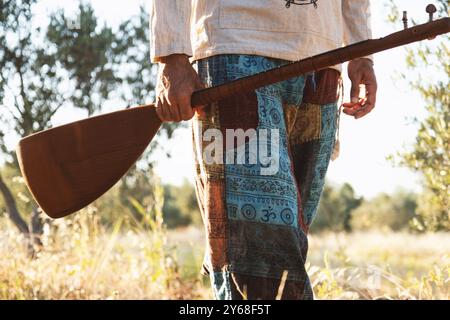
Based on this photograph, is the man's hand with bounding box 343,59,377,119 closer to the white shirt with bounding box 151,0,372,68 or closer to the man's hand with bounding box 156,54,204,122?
the white shirt with bounding box 151,0,372,68

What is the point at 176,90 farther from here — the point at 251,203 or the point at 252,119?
the point at 251,203

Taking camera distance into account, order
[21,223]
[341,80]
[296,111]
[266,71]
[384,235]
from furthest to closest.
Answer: [384,235], [21,223], [341,80], [296,111], [266,71]

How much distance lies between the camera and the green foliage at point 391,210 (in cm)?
3656

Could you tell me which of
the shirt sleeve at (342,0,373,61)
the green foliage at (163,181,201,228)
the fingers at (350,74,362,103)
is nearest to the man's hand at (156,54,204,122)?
the fingers at (350,74,362,103)

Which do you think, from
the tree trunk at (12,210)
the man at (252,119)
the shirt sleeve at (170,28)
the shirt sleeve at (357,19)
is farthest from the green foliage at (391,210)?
the shirt sleeve at (170,28)

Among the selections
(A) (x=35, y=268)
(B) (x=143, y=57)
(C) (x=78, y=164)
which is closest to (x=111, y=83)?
(B) (x=143, y=57)

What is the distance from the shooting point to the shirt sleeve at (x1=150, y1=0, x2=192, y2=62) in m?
2.61

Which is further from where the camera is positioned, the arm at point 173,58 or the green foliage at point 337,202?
the green foliage at point 337,202

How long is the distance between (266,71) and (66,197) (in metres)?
0.88

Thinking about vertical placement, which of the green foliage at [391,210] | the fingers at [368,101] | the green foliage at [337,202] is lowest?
the green foliage at [391,210]

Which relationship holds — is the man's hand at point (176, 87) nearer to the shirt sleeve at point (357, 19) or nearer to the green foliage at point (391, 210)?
the shirt sleeve at point (357, 19)

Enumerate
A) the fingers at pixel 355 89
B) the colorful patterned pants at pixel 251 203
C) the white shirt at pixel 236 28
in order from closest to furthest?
the colorful patterned pants at pixel 251 203
the white shirt at pixel 236 28
the fingers at pixel 355 89

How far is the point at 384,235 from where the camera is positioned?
34719 millimetres

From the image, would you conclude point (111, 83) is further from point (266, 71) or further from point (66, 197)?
point (266, 71)
